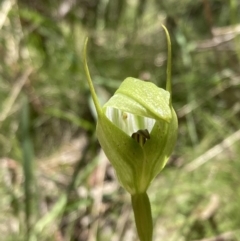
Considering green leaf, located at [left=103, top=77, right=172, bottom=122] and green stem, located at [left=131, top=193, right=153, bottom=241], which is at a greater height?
green leaf, located at [left=103, top=77, right=172, bottom=122]

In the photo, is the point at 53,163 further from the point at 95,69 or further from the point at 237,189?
the point at 237,189

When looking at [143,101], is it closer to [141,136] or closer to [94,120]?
[141,136]

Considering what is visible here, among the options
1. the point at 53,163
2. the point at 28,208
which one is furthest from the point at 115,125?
the point at 53,163

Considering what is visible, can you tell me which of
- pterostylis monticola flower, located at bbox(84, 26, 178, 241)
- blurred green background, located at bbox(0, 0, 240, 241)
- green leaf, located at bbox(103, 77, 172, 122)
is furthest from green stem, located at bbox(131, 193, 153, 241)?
blurred green background, located at bbox(0, 0, 240, 241)

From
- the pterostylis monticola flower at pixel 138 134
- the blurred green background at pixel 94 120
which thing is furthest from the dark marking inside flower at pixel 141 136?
the blurred green background at pixel 94 120

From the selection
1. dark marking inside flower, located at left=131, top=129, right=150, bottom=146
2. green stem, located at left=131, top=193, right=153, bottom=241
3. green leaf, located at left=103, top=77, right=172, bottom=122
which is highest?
green leaf, located at left=103, top=77, right=172, bottom=122

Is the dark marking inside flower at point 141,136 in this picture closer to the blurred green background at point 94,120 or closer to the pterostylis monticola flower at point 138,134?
the pterostylis monticola flower at point 138,134

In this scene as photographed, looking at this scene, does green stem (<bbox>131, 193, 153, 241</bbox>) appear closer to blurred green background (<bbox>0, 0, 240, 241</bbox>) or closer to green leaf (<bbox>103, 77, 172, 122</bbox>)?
green leaf (<bbox>103, 77, 172, 122</bbox>)
